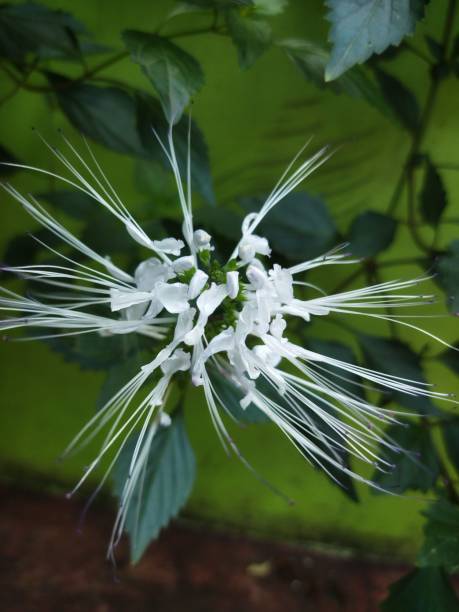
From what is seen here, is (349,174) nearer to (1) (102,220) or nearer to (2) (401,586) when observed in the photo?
(1) (102,220)

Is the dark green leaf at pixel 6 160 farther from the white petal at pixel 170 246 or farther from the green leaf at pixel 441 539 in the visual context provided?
the green leaf at pixel 441 539

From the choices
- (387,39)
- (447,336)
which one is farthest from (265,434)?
(387,39)

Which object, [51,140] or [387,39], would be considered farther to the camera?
[51,140]

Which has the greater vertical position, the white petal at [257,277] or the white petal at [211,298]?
the white petal at [257,277]

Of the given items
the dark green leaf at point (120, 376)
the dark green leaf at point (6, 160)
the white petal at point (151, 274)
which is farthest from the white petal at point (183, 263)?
the dark green leaf at point (6, 160)

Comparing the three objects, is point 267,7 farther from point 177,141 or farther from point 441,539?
point 441,539

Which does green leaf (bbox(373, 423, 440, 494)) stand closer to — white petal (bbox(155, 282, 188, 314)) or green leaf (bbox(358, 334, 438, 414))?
green leaf (bbox(358, 334, 438, 414))
